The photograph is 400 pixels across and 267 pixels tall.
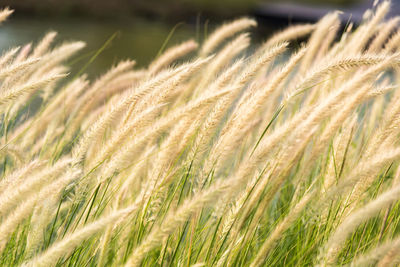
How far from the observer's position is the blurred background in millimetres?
13117

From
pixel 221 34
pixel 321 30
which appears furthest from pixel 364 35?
pixel 221 34

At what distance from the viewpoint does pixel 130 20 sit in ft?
70.6

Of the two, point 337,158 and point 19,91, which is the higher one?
point 19,91

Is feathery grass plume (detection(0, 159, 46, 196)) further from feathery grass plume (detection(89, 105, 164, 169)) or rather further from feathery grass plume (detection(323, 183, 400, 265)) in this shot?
feathery grass plume (detection(323, 183, 400, 265))

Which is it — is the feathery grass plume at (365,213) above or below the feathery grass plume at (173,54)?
below

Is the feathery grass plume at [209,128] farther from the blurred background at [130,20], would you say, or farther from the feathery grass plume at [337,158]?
the blurred background at [130,20]

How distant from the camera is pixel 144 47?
14656 millimetres

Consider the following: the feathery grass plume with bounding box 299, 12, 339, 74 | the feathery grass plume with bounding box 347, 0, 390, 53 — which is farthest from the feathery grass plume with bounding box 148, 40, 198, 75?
the feathery grass plume with bounding box 347, 0, 390, 53

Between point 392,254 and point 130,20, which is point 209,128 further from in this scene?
point 130,20

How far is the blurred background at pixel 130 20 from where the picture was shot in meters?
13.1

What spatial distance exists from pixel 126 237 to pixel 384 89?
3.06ft

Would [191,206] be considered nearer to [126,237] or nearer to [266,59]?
[126,237]

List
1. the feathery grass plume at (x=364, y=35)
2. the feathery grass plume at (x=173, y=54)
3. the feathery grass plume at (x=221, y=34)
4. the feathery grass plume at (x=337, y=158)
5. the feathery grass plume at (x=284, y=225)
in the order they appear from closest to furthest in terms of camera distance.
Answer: the feathery grass plume at (x=284, y=225) → the feathery grass plume at (x=337, y=158) → the feathery grass plume at (x=364, y=35) → the feathery grass plume at (x=173, y=54) → the feathery grass plume at (x=221, y=34)

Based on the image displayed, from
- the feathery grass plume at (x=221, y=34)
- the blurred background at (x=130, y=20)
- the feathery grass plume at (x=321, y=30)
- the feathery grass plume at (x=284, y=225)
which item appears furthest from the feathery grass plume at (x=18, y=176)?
the blurred background at (x=130, y=20)
